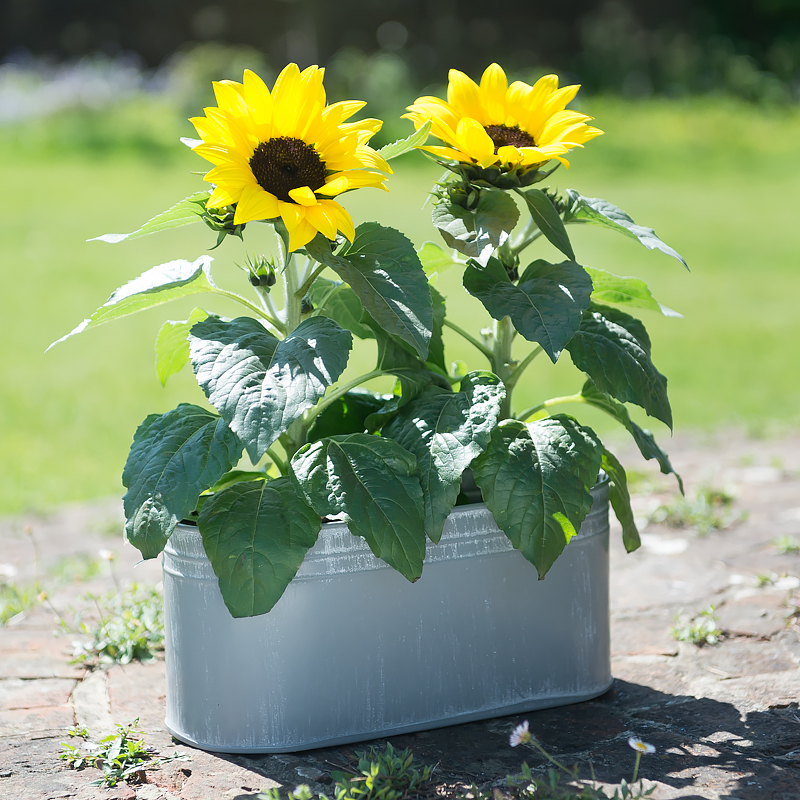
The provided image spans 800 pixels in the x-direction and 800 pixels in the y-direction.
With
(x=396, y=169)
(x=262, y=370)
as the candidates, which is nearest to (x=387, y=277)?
(x=262, y=370)

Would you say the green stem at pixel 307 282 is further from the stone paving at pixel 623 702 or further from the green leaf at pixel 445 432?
the stone paving at pixel 623 702

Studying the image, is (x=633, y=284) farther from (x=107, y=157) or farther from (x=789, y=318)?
(x=107, y=157)

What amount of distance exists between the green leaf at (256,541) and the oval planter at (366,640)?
0.12ft

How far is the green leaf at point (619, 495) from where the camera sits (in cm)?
153

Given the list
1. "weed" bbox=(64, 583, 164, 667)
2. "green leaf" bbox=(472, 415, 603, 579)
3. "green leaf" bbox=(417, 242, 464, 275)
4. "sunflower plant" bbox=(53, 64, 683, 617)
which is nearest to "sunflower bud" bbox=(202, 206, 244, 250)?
"sunflower plant" bbox=(53, 64, 683, 617)

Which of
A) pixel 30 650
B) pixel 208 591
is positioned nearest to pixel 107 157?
pixel 30 650

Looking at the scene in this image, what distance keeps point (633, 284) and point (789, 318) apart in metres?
3.79

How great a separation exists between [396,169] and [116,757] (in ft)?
21.4

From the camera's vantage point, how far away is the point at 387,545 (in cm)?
129

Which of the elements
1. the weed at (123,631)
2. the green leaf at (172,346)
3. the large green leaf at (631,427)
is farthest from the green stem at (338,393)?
the weed at (123,631)

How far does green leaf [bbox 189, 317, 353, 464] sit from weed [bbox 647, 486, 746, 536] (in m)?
1.45

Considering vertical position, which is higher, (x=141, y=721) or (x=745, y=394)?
(x=745, y=394)

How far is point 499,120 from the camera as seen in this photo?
1501 millimetres

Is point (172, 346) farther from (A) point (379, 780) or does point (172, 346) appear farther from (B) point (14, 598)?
(B) point (14, 598)
